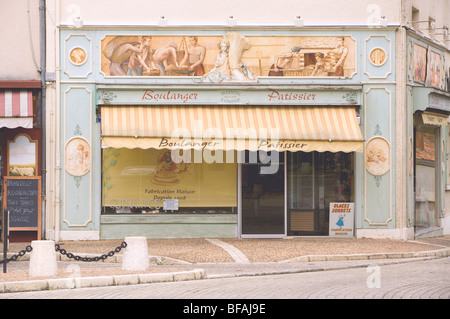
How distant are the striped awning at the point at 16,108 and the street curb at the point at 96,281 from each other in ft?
26.3

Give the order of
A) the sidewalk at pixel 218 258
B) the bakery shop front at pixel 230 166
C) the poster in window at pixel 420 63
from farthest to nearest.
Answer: the poster in window at pixel 420 63
the bakery shop front at pixel 230 166
the sidewalk at pixel 218 258

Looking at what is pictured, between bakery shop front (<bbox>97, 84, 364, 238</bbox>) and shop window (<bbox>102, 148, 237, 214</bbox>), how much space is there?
0.03 metres

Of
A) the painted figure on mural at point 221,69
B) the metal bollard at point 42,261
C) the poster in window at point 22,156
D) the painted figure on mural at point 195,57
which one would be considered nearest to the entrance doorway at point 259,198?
the painted figure on mural at point 221,69

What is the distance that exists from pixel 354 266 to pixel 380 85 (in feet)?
22.0

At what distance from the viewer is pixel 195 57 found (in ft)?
64.6

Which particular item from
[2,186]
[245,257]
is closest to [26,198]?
[2,186]

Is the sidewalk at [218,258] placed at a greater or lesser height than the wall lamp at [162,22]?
lesser

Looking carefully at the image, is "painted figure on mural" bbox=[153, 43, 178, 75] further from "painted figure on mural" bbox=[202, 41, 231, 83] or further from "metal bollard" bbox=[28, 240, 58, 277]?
"metal bollard" bbox=[28, 240, 58, 277]

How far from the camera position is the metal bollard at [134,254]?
12.9 metres

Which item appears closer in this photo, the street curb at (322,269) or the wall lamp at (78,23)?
the street curb at (322,269)

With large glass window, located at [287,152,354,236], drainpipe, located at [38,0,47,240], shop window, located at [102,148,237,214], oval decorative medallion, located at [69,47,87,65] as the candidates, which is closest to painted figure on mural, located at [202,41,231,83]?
shop window, located at [102,148,237,214]

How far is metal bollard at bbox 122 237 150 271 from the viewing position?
12883 mm

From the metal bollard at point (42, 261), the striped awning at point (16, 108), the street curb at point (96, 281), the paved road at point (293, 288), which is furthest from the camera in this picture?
the striped awning at point (16, 108)

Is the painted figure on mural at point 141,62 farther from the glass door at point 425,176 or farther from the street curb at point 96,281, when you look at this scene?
the street curb at point 96,281
